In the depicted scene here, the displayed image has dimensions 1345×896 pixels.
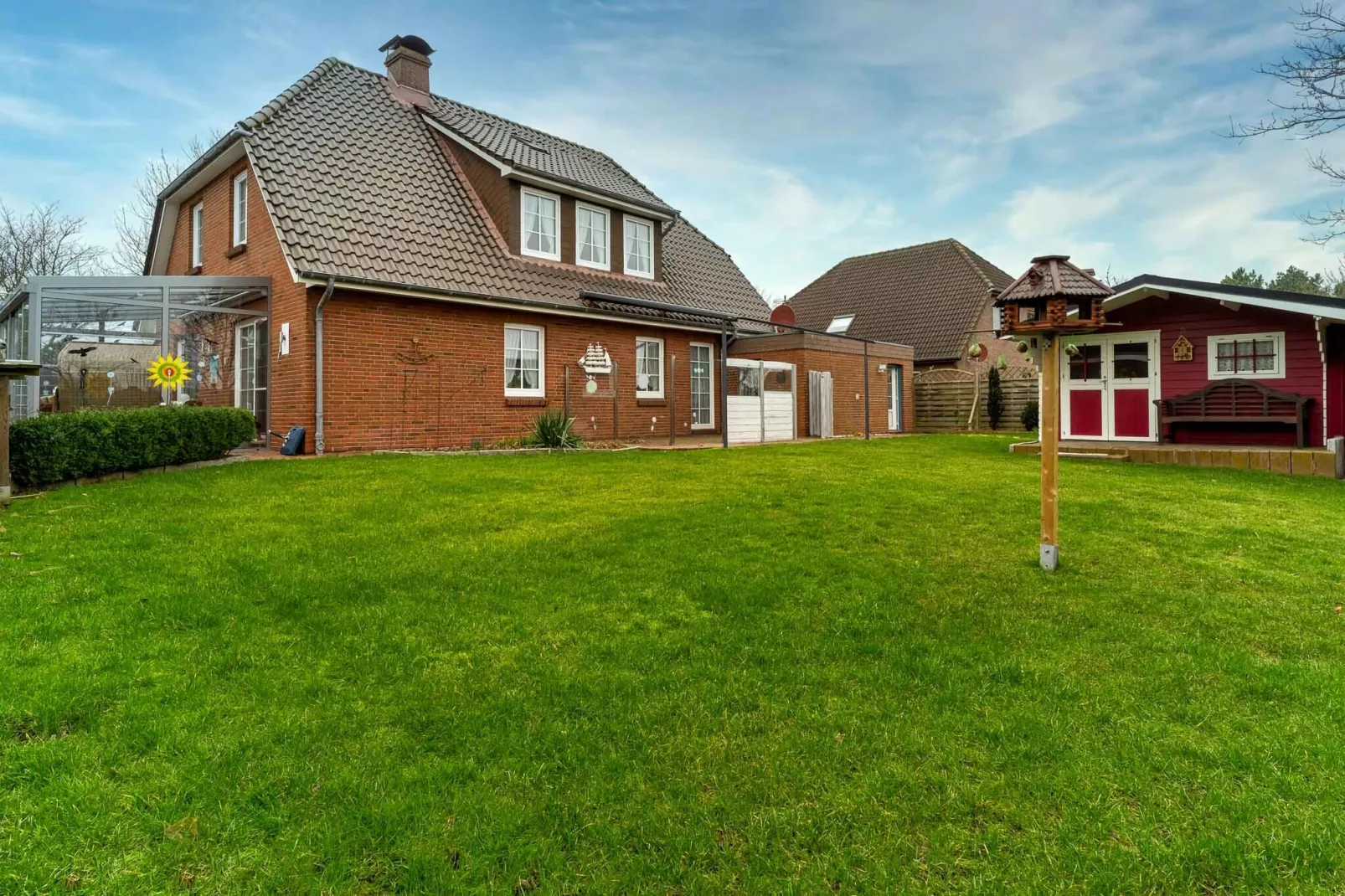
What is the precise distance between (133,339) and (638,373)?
11079 mm

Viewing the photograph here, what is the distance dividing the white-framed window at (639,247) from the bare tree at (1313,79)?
10914 mm

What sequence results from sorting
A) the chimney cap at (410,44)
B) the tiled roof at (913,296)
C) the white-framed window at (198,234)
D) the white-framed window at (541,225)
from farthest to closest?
the tiled roof at (913,296)
the chimney cap at (410,44)
the white-framed window at (198,234)
the white-framed window at (541,225)

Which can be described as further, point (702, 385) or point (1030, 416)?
point (1030, 416)

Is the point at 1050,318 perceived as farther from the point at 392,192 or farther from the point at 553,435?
the point at 392,192

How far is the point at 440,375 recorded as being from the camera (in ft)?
39.3

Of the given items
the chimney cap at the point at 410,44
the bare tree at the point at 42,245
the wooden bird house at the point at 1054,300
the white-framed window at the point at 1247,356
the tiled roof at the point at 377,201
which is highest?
the chimney cap at the point at 410,44

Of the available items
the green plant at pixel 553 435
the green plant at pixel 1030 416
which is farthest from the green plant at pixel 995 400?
the green plant at pixel 553 435

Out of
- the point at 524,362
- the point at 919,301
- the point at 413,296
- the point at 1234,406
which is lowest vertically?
the point at 1234,406

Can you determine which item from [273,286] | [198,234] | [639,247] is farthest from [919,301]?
[198,234]

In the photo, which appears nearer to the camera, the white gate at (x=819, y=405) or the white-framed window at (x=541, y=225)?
the white-framed window at (x=541, y=225)

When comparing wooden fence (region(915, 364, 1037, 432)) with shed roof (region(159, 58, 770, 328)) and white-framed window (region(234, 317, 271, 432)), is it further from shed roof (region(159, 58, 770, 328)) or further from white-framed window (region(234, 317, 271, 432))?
white-framed window (region(234, 317, 271, 432))

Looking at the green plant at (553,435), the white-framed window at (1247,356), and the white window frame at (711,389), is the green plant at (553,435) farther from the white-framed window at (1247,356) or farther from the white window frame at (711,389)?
the white-framed window at (1247,356)

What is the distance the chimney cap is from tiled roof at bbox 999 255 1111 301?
15.4 meters

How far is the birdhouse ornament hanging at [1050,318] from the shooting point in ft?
15.9
